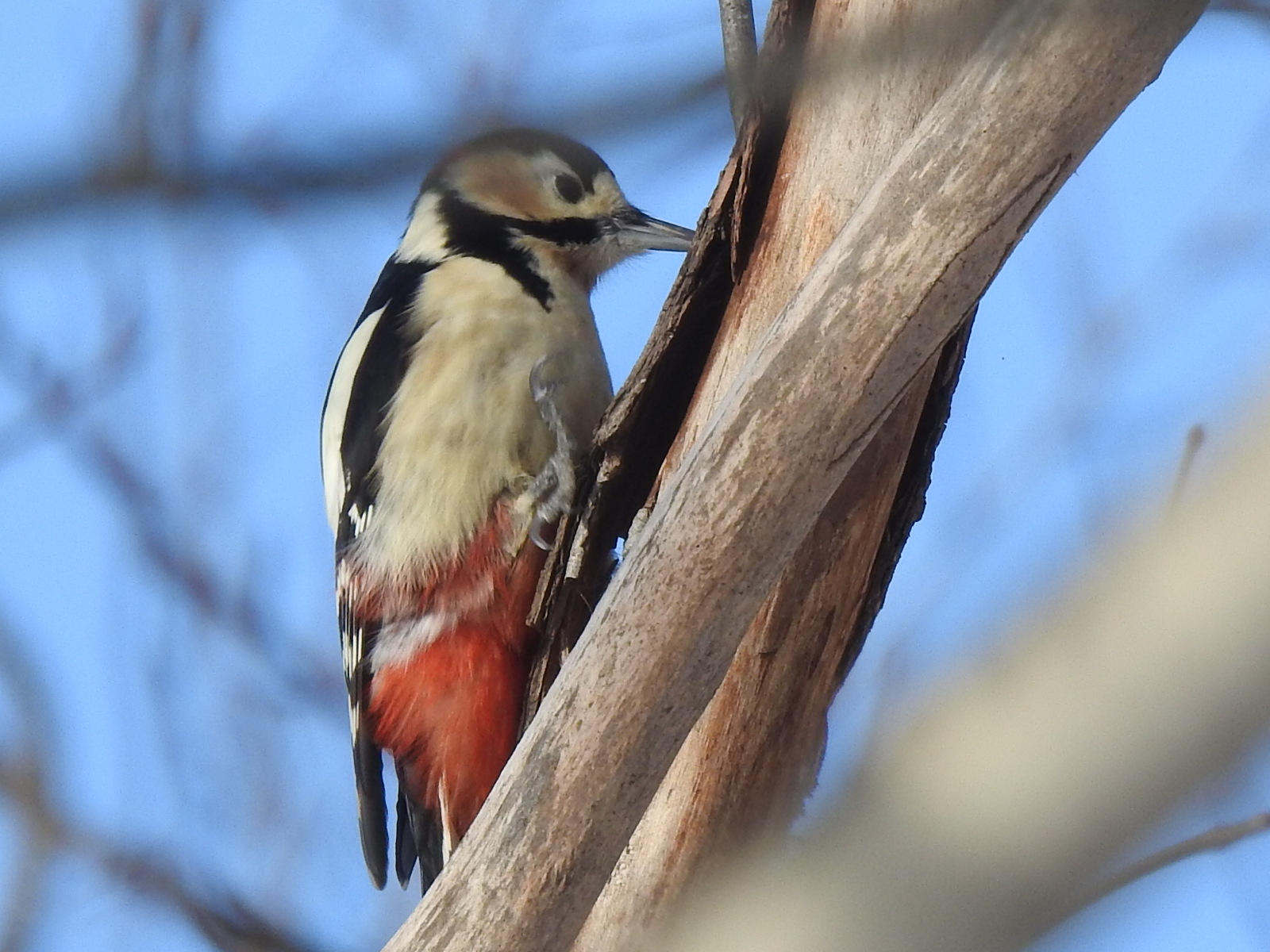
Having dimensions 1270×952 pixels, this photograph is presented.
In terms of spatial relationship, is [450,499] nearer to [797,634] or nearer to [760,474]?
[797,634]

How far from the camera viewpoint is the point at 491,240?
3.04 metres

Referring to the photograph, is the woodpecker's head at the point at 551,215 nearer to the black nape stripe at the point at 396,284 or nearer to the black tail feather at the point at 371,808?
the black nape stripe at the point at 396,284

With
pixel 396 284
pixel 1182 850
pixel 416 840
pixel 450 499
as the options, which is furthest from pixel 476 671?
pixel 1182 850

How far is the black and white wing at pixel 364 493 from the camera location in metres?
2.79

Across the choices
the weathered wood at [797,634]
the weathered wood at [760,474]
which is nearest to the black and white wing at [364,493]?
the weathered wood at [797,634]

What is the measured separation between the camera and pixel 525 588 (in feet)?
8.64

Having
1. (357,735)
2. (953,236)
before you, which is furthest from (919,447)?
(357,735)

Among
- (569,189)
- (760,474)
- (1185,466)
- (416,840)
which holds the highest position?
(569,189)

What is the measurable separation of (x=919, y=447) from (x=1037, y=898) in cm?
155

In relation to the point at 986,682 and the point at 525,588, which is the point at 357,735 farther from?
the point at 986,682

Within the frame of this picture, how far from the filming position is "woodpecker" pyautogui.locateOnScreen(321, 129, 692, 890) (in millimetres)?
2625

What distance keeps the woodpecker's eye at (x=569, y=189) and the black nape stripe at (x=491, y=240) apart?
0.39ft

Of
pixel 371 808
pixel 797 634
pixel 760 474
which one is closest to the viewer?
pixel 760 474

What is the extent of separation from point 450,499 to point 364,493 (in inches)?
9.3
